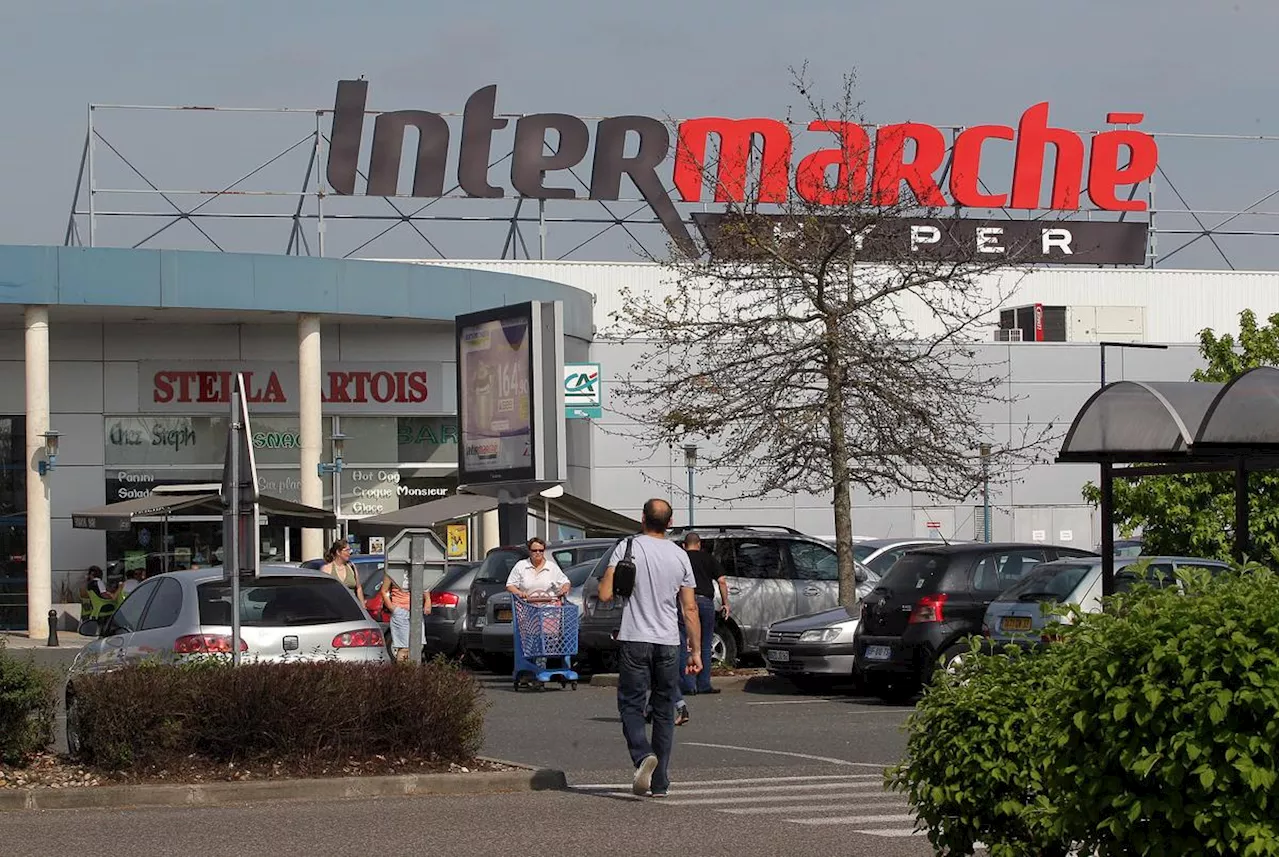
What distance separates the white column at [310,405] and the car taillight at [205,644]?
2289cm

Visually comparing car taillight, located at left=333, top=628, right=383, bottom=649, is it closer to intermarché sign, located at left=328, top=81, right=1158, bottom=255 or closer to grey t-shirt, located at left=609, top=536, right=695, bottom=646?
grey t-shirt, located at left=609, top=536, right=695, bottom=646

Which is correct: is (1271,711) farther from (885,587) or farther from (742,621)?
(742,621)

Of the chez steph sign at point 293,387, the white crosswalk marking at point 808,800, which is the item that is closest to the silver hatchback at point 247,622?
the white crosswalk marking at point 808,800

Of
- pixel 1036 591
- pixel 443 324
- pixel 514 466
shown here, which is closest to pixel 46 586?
pixel 443 324

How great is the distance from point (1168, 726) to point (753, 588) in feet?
58.5

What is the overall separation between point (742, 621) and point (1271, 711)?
58.6ft

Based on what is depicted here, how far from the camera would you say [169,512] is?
1353 inches

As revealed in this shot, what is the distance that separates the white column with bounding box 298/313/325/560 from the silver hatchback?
2203 centimetres

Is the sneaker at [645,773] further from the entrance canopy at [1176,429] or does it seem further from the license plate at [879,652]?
the license plate at [879,652]

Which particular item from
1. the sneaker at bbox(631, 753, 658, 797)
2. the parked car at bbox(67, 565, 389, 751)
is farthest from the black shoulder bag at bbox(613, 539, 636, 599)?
the parked car at bbox(67, 565, 389, 751)

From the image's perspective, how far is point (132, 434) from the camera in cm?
3838

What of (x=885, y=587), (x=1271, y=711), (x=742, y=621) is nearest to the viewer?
(x=1271, y=711)

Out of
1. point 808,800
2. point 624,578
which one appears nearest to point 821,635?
point 808,800

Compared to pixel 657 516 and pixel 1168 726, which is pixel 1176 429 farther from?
pixel 1168 726
